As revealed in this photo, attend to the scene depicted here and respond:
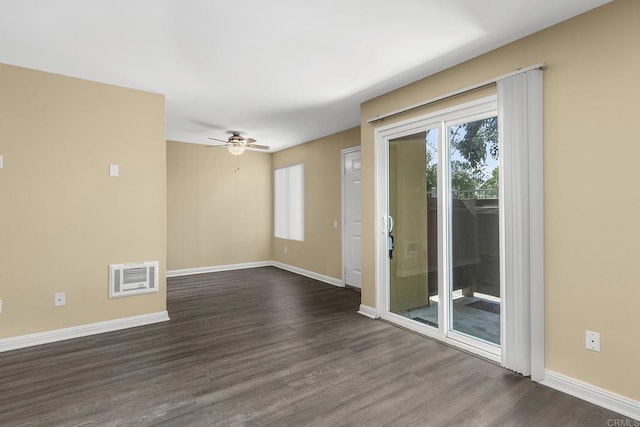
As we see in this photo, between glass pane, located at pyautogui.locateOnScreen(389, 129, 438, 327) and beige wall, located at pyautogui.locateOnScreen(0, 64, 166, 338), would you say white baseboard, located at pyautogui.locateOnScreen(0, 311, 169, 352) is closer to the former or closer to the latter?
beige wall, located at pyautogui.locateOnScreen(0, 64, 166, 338)

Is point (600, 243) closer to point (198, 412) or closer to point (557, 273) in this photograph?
point (557, 273)

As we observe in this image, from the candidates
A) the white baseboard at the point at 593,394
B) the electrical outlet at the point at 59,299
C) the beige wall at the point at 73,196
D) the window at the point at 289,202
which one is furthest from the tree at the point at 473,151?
the electrical outlet at the point at 59,299

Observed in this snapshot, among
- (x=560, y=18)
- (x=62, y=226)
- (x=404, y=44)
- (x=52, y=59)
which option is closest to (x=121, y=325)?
(x=62, y=226)

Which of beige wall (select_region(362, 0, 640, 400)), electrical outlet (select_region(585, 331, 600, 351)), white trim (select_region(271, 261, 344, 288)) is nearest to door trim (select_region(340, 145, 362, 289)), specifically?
white trim (select_region(271, 261, 344, 288))

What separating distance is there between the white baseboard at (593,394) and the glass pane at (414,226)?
1112mm

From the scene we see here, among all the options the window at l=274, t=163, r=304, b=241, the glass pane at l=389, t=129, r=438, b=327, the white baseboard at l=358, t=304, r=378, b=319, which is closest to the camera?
the glass pane at l=389, t=129, r=438, b=327

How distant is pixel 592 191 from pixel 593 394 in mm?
1353

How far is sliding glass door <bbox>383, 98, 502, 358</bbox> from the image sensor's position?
292 centimetres

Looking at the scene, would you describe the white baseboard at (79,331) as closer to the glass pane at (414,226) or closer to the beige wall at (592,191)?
the glass pane at (414,226)

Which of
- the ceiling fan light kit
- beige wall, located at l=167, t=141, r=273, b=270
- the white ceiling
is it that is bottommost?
beige wall, located at l=167, t=141, r=273, b=270

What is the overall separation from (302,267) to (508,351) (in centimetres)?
441

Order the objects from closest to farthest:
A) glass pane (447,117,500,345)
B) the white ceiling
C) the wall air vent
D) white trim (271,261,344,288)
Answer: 1. the white ceiling
2. glass pane (447,117,500,345)
3. the wall air vent
4. white trim (271,261,344,288)

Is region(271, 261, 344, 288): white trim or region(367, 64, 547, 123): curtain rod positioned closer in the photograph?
region(367, 64, 547, 123): curtain rod

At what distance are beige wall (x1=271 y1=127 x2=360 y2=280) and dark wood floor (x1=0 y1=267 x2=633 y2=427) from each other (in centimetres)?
218
